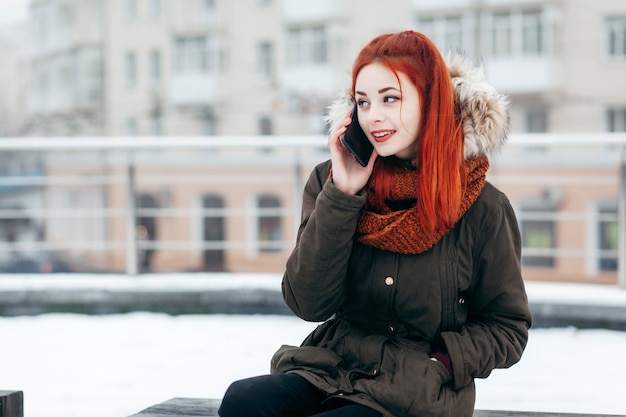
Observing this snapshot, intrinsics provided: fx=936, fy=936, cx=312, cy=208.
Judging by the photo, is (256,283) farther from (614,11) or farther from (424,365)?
(614,11)

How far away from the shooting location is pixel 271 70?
31.6m

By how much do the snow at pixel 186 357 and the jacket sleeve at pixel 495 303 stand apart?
55.5 inches

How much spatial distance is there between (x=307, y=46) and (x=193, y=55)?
4.13m

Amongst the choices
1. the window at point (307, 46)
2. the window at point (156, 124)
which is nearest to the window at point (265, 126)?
the window at point (307, 46)

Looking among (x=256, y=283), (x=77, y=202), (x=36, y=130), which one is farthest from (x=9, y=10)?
(x=256, y=283)

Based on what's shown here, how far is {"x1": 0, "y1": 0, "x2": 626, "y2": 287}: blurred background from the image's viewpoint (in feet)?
92.0

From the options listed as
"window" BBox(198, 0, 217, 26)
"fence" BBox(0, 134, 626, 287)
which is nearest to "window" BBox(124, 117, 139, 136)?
"fence" BBox(0, 134, 626, 287)

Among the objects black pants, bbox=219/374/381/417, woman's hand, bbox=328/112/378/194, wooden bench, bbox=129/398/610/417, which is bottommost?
wooden bench, bbox=129/398/610/417

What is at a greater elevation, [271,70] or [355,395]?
[271,70]

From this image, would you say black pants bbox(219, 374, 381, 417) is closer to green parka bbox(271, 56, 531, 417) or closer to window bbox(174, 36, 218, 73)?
green parka bbox(271, 56, 531, 417)

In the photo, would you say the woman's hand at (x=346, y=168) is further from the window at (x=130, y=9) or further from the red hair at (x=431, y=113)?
the window at (x=130, y=9)

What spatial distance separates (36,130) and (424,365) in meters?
35.0

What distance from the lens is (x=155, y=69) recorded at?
32.6 meters

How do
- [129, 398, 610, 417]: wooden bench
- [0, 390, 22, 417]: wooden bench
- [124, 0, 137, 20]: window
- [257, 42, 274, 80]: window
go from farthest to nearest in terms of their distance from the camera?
1. [124, 0, 137, 20]: window
2. [257, 42, 274, 80]: window
3. [129, 398, 610, 417]: wooden bench
4. [0, 390, 22, 417]: wooden bench
